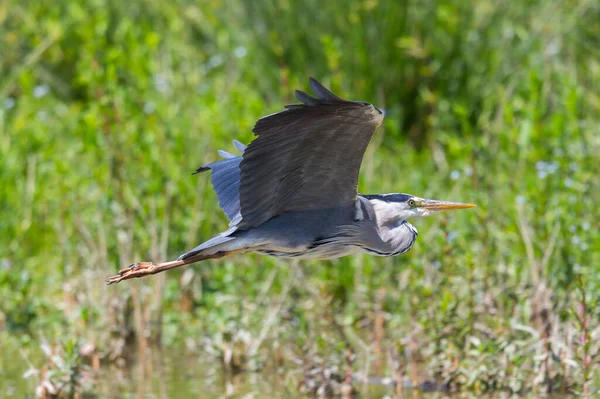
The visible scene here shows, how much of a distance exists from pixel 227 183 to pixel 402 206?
2.73 ft

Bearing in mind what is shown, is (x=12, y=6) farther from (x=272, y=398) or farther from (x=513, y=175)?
(x=272, y=398)

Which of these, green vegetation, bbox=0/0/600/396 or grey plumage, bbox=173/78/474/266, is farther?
green vegetation, bbox=0/0/600/396

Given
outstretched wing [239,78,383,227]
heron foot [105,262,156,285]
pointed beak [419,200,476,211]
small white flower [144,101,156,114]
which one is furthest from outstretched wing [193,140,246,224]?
small white flower [144,101,156,114]

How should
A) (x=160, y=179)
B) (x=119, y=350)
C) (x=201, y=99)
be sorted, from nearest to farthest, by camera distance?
(x=119, y=350), (x=160, y=179), (x=201, y=99)

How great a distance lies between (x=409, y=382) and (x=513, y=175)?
75.9 inches

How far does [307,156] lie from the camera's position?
14.5ft

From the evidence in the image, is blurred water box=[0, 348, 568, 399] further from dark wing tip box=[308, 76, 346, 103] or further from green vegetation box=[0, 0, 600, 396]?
dark wing tip box=[308, 76, 346, 103]

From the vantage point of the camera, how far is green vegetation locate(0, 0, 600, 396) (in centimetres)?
532

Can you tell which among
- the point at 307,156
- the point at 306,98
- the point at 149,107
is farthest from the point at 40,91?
the point at 306,98

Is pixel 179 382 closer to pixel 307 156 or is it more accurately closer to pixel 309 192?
pixel 309 192

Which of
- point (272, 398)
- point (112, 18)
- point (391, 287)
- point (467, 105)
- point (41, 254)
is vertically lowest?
point (272, 398)

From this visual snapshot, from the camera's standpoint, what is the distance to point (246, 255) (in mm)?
6547

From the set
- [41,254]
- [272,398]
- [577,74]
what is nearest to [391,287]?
[272,398]

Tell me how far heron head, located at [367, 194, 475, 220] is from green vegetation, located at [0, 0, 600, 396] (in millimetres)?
336
